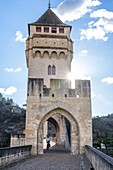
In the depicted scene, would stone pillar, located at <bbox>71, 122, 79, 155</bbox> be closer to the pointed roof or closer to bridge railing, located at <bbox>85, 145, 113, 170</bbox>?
bridge railing, located at <bbox>85, 145, 113, 170</bbox>

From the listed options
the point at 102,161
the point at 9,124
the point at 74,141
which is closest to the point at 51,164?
the point at 102,161

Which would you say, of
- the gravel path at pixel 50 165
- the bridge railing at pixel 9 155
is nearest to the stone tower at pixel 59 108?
the bridge railing at pixel 9 155

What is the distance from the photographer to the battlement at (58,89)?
17.0 m

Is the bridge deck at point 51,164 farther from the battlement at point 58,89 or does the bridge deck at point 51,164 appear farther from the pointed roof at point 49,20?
the pointed roof at point 49,20

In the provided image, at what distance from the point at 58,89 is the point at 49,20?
48.3ft

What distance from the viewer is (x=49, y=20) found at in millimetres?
29422

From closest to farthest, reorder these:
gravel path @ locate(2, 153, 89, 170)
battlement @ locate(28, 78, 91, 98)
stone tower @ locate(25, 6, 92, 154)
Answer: gravel path @ locate(2, 153, 89, 170) < stone tower @ locate(25, 6, 92, 154) < battlement @ locate(28, 78, 91, 98)

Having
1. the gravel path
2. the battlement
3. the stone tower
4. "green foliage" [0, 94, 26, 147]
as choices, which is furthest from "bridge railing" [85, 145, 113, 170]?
"green foliage" [0, 94, 26, 147]

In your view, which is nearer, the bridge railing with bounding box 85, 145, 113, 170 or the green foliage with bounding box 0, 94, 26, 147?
the bridge railing with bounding box 85, 145, 113, 170

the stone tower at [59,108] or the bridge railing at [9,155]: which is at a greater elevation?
the stone tower at [59,108]

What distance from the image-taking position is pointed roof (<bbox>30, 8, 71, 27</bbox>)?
2816 centimetres

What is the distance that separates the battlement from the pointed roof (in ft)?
41.6

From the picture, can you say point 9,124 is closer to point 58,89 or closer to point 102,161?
point 58,89

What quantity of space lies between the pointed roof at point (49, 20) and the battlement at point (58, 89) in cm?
1268
